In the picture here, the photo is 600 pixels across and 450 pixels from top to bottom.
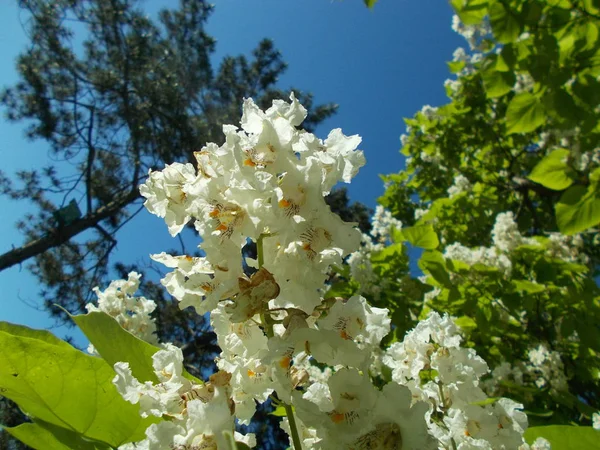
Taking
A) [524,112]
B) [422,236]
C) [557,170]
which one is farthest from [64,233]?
[557,170]

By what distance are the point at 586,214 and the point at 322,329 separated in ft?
5.41

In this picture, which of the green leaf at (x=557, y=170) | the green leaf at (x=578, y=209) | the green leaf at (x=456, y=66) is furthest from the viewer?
the green leaf at (x=456, y=66)

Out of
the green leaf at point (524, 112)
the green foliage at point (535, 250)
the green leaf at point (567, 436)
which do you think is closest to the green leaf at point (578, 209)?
the green foliage at point (535, 250)

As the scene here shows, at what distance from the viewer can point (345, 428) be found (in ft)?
1.83

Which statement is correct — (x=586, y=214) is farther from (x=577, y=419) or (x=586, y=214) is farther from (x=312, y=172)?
(x=312, y=172)

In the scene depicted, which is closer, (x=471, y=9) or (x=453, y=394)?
(x=453, y=394)

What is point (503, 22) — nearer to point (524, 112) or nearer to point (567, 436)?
point (524, 112)

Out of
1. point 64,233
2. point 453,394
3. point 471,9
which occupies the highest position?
point 64,233

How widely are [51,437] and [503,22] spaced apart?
2159mm

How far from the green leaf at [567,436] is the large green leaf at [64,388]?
0.78 m

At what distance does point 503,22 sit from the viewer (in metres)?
1.98

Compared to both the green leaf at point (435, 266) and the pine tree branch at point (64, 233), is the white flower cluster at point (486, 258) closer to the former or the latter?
the green leaf at point (435, 266)

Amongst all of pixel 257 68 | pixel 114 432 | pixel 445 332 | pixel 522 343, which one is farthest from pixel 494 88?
pixel 257 68

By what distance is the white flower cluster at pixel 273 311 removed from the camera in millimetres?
550
